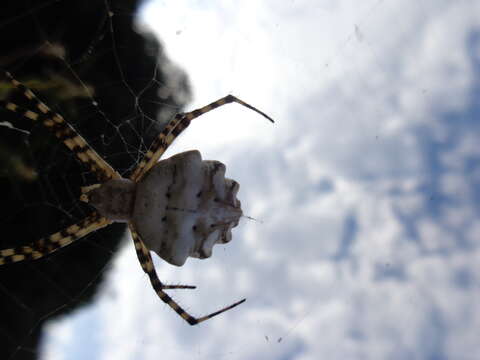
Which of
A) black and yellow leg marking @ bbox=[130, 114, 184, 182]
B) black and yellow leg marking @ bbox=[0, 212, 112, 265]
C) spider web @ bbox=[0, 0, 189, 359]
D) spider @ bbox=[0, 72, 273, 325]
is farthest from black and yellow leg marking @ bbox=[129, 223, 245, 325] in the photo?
spider web @ bbox=[0, 0, 189, 359]

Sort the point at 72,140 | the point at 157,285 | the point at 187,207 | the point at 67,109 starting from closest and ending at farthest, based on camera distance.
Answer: the point at 187,207 → the point at 72,140 → the point at 157,285 → the point at 67,109

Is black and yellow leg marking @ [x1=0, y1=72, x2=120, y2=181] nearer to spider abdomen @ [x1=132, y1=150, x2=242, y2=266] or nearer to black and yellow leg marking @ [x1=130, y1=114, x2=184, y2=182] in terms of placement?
black and yellow leg marking @ [x1=130, y1=114, x2=184, y2=182]

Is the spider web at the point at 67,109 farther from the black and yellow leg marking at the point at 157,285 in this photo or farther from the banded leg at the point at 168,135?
the black and yellow leg marking at the point at 157,285

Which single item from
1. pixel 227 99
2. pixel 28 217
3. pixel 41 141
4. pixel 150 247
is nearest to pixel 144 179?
pixel 150 247

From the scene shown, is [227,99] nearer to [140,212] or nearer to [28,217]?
[140,212]

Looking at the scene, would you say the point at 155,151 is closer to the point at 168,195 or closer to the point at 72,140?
the point at 168,195

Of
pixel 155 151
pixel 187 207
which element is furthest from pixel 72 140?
pixel 187 207
